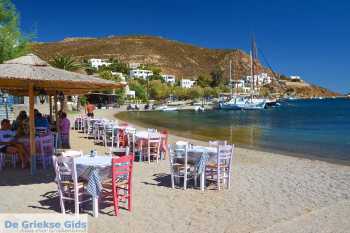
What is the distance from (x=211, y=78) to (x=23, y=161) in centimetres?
14925

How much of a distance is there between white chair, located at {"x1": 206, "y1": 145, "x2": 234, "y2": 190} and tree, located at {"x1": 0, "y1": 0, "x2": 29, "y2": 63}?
14.5 m

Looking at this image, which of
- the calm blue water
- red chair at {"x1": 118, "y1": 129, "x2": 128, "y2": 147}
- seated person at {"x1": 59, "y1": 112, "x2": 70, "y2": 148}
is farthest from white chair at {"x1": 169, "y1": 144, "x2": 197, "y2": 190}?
the calm blue water

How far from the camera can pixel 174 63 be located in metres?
180

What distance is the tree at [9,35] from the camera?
19.5m

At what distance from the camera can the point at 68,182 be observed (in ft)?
22.5

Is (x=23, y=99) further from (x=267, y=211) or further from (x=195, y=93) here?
(x=195, y=93)

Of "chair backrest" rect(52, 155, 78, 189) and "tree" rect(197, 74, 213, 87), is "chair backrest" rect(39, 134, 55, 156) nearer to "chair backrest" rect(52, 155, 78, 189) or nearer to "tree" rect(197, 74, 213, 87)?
"chair backrest" rect(52, 155, 78, 189)

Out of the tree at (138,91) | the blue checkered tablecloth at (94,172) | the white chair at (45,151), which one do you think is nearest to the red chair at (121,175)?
the blue checkered tablecloth at (94,172)

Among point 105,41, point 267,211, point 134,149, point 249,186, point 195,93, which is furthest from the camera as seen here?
point 105,41

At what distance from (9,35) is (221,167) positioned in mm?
15357

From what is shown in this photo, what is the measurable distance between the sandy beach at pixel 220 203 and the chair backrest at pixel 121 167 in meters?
0.62

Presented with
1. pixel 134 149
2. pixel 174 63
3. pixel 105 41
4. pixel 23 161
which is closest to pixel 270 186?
pixel 134 149

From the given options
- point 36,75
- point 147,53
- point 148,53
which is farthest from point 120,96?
point 148,53

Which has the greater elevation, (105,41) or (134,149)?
(105,41)
